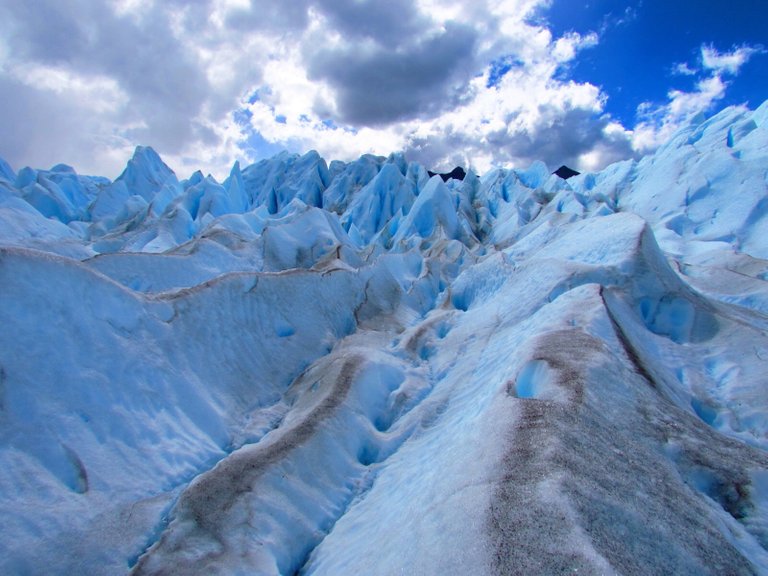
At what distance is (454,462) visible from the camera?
5867mm

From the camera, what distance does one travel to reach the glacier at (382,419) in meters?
4.65

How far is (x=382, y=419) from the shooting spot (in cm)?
949

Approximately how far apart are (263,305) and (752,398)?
1139 cm

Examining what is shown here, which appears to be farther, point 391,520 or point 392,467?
point 392,467

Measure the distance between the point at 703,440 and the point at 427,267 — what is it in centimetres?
1592

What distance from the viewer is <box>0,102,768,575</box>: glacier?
4648 millimetres

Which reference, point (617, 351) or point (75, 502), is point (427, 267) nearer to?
point (617, 351)

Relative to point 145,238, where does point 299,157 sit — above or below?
above

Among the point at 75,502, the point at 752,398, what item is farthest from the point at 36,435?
the point at 752,398

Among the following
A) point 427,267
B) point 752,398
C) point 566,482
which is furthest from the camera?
point 427,267

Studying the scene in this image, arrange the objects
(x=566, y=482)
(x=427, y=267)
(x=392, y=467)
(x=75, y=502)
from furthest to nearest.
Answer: (x=427, y=267) < (x=392, y=467) < (x=75, y=502) < (x=566, y=482)

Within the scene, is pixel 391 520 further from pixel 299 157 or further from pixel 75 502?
pixel 299 157

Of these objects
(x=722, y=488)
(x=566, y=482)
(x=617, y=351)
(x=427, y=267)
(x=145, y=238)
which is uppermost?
(x=145, y=238)

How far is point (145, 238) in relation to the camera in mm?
25734
